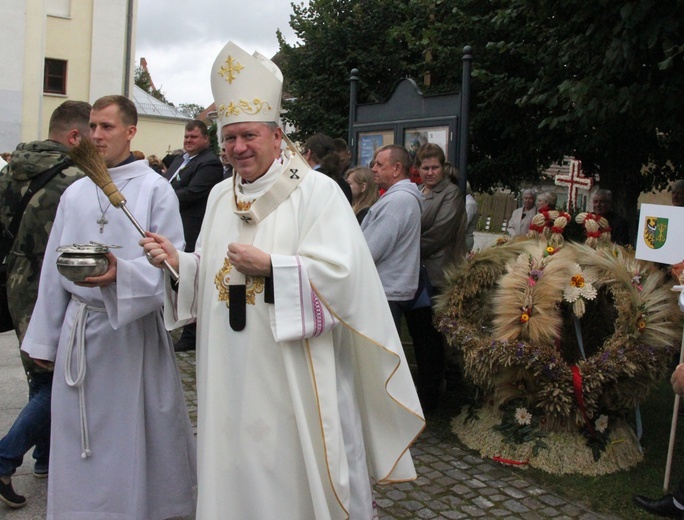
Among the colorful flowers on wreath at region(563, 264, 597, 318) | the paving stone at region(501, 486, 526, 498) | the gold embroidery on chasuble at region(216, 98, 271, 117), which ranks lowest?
the paving stone at region(501, 486, 526, 498)

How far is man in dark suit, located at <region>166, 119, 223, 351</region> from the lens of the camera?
24.3 feet

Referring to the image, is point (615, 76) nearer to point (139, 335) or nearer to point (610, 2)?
point (610, 2)

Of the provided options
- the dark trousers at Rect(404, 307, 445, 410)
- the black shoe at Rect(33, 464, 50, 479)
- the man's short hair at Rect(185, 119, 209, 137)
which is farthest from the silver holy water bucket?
the man's short hair at Rect(185, 119, 209, 137)

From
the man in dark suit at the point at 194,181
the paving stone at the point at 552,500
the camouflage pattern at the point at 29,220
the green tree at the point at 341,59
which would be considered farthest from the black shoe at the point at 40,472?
the green tree at the point at 341,59

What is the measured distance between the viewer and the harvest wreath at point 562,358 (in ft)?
15.5

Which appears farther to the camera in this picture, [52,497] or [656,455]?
[656,455]

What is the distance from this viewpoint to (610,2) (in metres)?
6.64

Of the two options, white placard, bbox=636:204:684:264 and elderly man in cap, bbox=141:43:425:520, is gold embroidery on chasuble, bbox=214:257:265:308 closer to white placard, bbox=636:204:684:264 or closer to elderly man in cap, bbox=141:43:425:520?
elderly man in cap, bbox=141:43:425:520

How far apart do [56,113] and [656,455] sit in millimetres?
4260

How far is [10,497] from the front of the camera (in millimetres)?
4000

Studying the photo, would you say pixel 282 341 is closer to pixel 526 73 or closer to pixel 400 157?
pixel 400 157

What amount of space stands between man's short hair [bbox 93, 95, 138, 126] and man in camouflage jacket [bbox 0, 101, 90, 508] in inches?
23.4

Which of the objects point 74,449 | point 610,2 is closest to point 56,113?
point 74,449

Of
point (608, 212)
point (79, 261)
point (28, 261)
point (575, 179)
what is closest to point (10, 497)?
point (28, 261)
